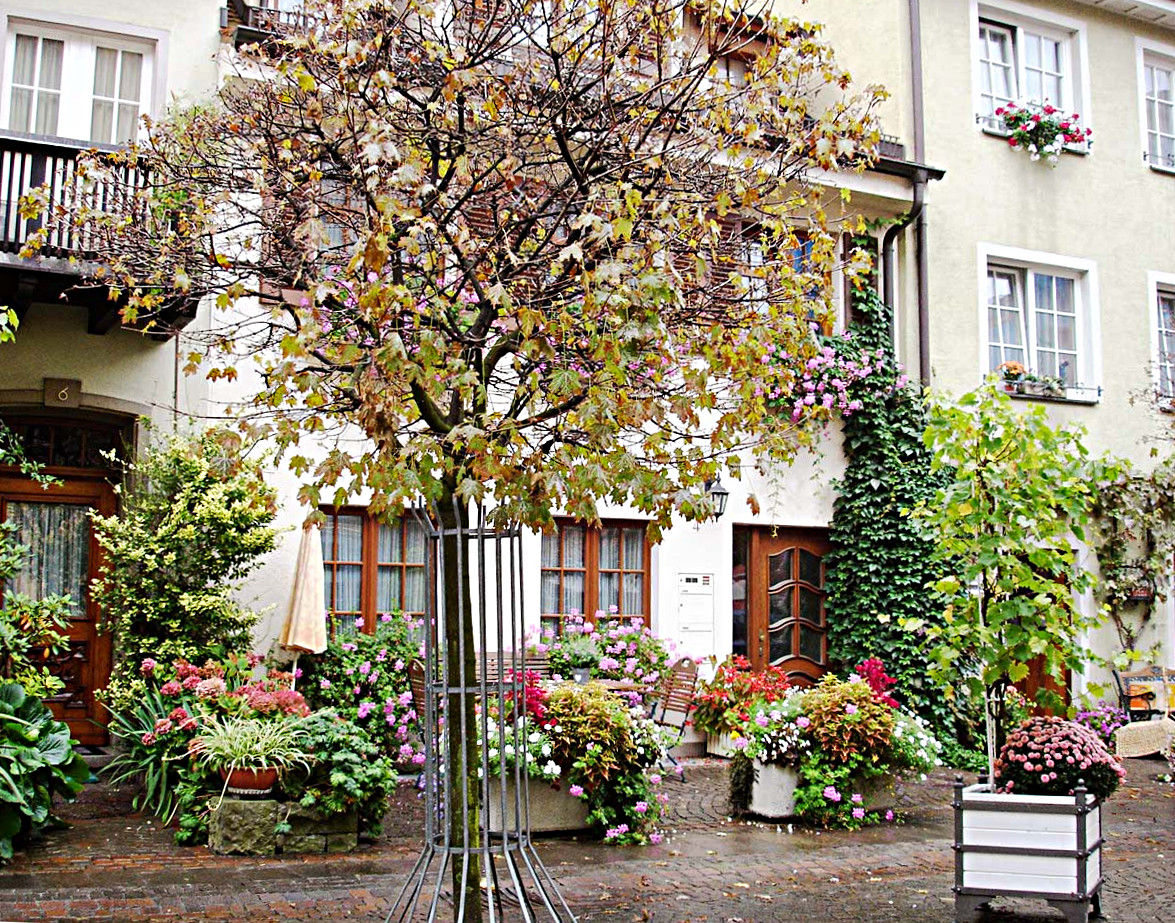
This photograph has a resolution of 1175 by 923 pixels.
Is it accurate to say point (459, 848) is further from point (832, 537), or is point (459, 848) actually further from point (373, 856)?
point (832, 537)

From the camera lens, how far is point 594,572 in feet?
43.2

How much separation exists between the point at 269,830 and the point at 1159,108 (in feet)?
50.5

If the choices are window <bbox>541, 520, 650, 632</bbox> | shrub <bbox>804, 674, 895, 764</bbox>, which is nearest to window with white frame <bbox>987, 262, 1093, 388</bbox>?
window <bbox>541, 520, 650, 632</bbox>

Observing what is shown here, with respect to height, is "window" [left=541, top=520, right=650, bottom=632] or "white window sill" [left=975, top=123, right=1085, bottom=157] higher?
"white window sill" [left=975, top=123, right=1085, bottom=157]

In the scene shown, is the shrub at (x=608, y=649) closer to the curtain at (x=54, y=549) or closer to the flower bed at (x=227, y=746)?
the flower bed at (x=227, y=746)

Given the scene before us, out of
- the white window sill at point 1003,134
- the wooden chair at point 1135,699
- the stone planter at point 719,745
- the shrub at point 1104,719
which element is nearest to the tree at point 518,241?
the stone planter at point 719,745

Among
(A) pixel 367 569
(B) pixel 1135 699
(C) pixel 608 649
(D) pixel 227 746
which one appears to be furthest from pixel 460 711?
(B) pixel 1135 699

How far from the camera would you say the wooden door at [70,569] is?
36.6ft

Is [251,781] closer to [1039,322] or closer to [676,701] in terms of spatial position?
[676,701]

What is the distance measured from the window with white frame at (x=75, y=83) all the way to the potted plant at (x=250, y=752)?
5.69 m

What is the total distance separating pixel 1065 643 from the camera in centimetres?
754

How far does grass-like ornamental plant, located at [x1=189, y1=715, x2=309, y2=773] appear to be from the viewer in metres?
8.36

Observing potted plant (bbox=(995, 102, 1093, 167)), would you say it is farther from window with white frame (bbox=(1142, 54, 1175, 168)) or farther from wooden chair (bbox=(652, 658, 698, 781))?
wooden chair (bbox=(652, 658, 698, 781))

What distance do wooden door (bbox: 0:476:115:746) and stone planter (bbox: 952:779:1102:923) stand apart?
7.64 meters
